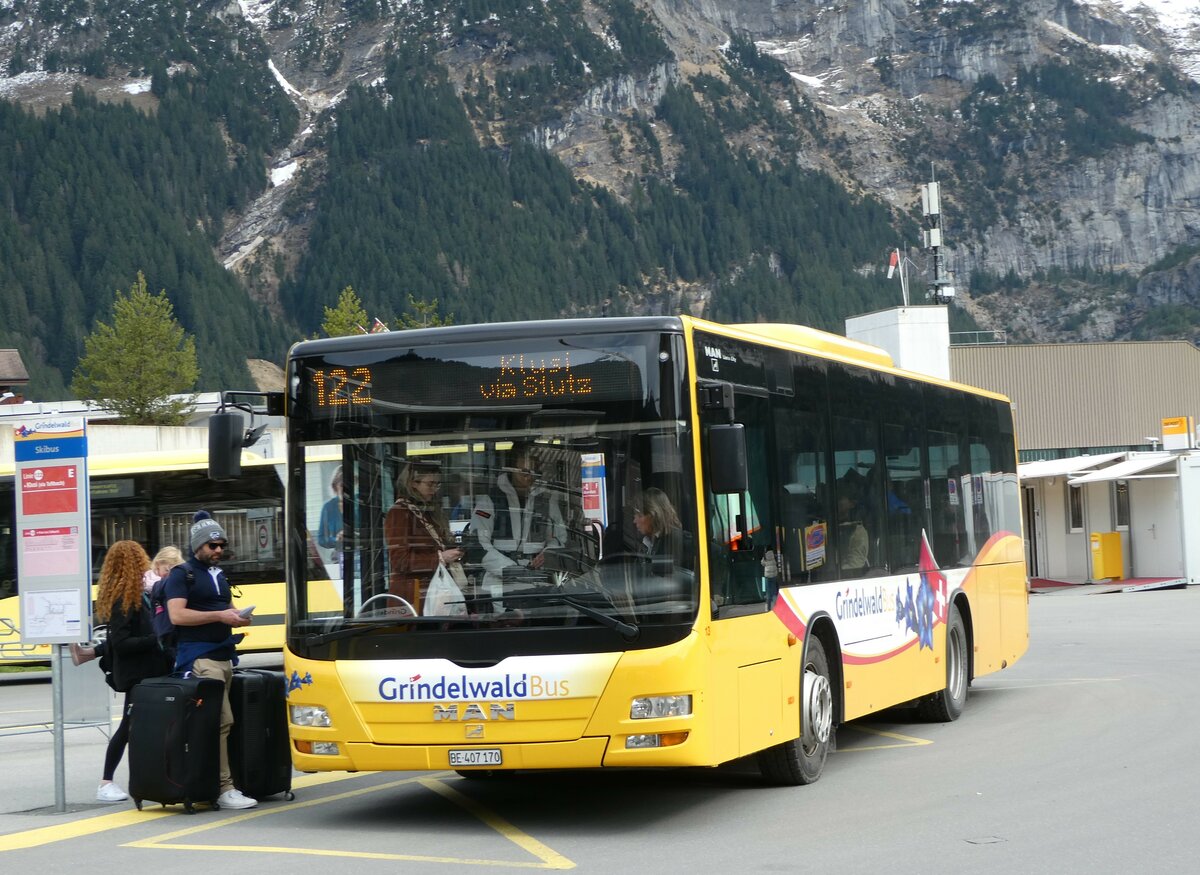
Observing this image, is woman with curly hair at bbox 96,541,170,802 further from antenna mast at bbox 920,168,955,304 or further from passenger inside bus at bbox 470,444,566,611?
antenna mast at bbox 920,168,955,304

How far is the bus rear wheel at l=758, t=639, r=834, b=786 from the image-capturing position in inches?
414

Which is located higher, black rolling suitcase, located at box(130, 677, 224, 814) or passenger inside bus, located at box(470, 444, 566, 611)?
passenger inside bus, located at box(470, 444, 566, 611)

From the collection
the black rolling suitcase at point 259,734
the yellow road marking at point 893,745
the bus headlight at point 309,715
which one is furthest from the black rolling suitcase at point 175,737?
the yellow road marking at point 893,745

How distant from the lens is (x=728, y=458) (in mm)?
8969

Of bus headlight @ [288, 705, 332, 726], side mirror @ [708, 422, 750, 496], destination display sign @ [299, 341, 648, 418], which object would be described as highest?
destination display sign @ [299, 341, 648, 418]

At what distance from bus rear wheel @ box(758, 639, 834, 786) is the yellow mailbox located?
29.9 metres

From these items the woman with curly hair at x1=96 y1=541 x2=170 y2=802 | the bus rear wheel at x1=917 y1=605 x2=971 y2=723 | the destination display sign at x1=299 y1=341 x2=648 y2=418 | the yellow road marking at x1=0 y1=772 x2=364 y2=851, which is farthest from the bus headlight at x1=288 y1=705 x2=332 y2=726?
the bus rear wheel at x1=917 y1=605 x2=971 y2=723

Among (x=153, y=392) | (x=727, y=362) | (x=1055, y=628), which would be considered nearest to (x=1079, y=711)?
(x=727, y=362)

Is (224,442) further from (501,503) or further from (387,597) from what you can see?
(501,503)

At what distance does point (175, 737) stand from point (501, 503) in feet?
8.13

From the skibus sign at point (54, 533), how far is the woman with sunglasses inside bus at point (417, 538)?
7.87ft

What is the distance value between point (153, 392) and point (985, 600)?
76.3m

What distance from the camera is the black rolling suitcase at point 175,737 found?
32.8 ft

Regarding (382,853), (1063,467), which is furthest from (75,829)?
(1063,467)
